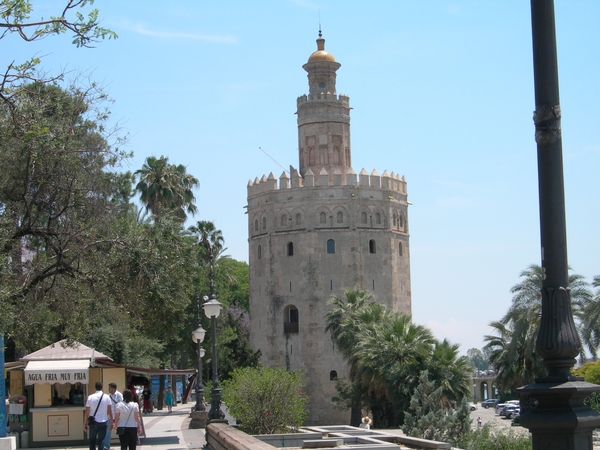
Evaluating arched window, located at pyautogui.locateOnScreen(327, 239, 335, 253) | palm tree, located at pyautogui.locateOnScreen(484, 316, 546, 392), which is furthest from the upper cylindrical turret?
palm tree, located at pyautogui.locateOnScreen(484, 316, 546, 392)

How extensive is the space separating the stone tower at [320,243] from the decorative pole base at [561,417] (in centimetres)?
4398

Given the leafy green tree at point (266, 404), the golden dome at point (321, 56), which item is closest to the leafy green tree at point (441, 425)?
the leafy green tree at point (266, 404)

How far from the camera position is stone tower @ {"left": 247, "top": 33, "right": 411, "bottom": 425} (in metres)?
50.9

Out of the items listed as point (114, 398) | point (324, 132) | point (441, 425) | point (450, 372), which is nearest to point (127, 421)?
point (114, 398)

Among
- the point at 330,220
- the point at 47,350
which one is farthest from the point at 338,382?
the point at 47,350

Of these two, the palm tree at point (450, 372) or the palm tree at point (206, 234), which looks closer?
the palm tree at point (450, 372)

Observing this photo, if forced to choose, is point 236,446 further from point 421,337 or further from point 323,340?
point 323,340

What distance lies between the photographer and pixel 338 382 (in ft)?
150

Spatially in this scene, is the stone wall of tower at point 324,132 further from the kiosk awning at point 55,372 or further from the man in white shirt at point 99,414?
the man in white shirt at point 99,414

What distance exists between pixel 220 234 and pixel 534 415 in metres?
58.1

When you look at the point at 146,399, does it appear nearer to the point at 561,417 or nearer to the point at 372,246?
the point at 372,246

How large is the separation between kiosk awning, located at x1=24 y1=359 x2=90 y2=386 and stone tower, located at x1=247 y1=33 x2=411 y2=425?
31.5 metres

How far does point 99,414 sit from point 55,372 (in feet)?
19.7

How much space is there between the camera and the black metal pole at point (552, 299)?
18.7 ft
